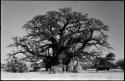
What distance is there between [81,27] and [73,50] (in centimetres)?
126

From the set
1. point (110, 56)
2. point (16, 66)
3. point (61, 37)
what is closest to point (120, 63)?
point (110, 56)

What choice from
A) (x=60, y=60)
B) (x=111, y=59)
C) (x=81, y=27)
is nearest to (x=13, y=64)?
(x=60, y=60)

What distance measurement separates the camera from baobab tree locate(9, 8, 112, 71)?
512 inches

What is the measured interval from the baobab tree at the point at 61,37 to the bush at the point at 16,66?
0.65 meters

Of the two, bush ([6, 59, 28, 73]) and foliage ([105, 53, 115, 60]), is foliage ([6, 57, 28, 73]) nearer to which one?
bush ([6, 59, 28, 73])

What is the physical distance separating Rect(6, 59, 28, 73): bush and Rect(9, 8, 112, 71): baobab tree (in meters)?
0.65

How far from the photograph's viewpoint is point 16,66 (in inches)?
500

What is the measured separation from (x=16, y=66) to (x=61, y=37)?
8.72 feet

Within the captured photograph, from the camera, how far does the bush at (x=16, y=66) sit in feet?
41.0

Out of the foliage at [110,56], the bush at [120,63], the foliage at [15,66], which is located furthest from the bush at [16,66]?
the bush at [120,63]

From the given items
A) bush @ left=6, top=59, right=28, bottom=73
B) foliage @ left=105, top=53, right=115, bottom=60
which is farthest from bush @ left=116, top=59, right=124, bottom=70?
bush @ left=6, top=59, right=28, bottom=73

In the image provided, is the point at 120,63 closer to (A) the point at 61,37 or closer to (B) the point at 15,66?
(A) the point at 61,37

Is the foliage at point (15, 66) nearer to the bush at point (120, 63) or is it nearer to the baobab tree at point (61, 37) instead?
the baobab tree at point (61, 37)

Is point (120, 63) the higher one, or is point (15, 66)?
point (120, 63)
